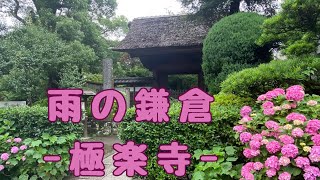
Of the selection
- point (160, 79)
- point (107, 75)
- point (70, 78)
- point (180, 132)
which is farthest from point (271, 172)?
point (160, 79)

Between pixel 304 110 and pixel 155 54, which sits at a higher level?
pixel 155 54

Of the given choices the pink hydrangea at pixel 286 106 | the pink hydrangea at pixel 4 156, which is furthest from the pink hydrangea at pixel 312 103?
the pink hydrangea at pixel 4 156

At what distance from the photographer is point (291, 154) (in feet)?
6.92

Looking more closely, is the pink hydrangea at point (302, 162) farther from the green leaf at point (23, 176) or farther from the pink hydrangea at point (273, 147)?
the green leaf at point (23, 176)

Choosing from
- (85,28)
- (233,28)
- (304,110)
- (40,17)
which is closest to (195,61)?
(233,28)

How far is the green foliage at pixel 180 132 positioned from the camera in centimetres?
317

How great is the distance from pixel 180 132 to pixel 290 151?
1.37 meters

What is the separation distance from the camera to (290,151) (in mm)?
2115

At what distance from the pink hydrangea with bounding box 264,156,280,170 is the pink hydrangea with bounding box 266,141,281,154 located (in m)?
0.06

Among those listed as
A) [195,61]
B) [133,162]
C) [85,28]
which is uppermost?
[85,28]

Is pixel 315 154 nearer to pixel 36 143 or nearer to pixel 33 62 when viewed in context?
pixel 36 143

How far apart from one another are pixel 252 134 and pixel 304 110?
51 centimetres

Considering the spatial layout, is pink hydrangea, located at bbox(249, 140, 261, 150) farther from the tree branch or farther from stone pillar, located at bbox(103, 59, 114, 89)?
the tree branch

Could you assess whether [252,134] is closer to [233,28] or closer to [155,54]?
[233,28]
